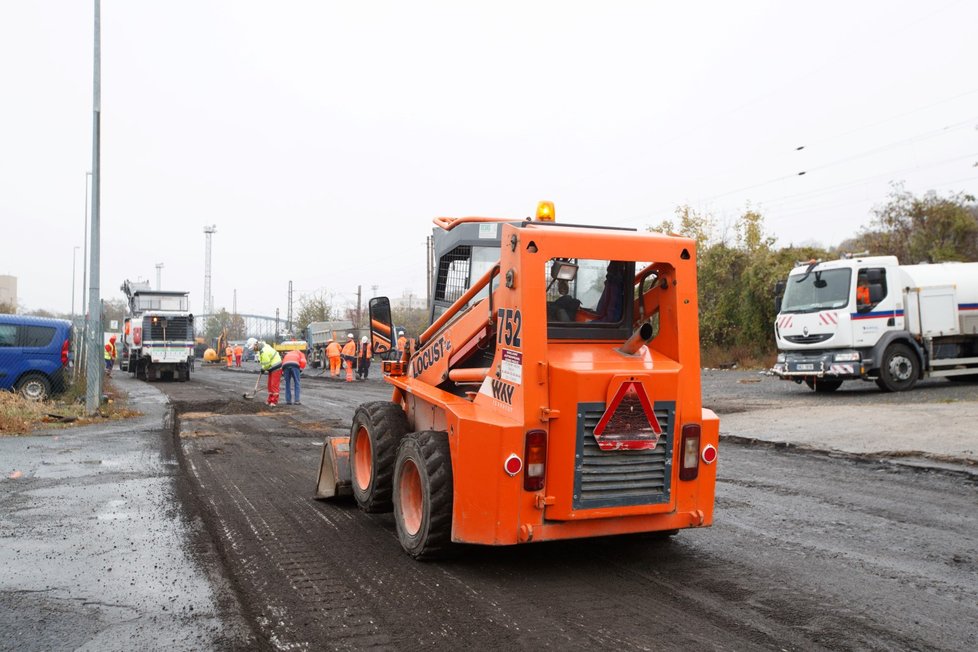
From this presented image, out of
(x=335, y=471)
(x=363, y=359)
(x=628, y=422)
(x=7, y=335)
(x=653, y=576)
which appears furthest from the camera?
(x=363, y=359)

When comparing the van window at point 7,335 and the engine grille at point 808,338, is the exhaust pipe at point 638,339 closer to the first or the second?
the engine grille at point 808,338

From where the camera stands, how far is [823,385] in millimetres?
18703

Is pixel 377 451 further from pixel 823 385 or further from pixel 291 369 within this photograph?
pixel 823 385

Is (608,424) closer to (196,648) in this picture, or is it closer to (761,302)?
(196,648)

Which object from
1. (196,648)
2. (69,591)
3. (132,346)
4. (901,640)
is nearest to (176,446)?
(69,591)

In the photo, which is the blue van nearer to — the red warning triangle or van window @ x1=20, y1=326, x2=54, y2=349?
van window @ x1=20, y1=326, x2=54, y2=349

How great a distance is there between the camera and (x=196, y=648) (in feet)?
13.3

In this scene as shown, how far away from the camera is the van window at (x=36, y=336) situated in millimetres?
18281

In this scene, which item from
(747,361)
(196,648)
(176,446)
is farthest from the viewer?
(747,361)

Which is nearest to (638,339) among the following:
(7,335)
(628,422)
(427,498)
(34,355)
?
(628,422)

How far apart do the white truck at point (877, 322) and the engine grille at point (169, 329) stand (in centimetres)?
2382

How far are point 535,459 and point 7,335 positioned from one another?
669 inches

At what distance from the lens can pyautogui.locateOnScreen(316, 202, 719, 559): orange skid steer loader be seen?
4988 mm

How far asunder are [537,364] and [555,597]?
135 cm
